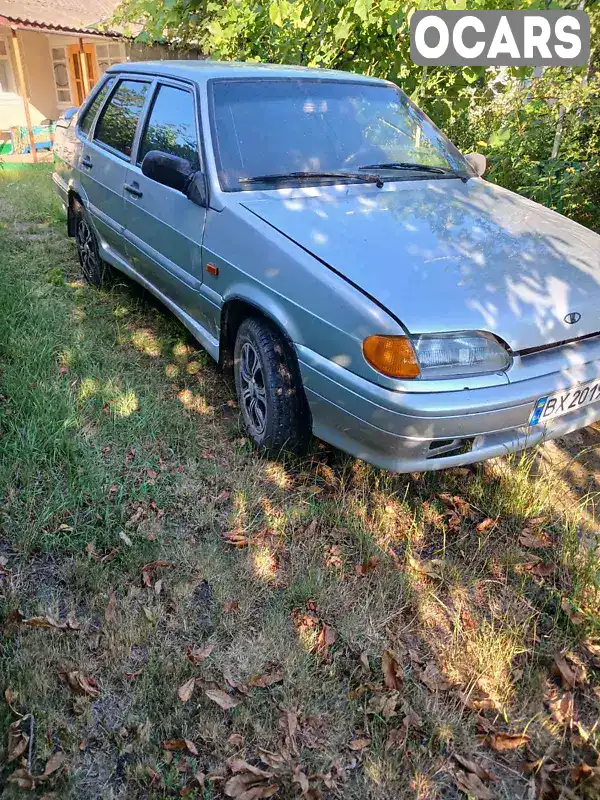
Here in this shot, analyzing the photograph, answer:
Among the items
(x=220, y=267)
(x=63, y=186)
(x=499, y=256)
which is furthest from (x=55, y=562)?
(x=63, y=186)

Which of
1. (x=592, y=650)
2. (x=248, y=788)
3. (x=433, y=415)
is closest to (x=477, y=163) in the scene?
(x=433, y=415)

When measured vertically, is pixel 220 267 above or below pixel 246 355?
above

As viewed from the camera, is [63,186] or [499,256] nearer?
[499,256]

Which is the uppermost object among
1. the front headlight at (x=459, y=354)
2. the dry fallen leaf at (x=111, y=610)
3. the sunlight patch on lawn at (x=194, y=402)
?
the front headlight at (x=459, y=354)

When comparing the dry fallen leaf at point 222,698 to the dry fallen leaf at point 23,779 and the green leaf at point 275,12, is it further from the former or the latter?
the green leaf at point 275,12

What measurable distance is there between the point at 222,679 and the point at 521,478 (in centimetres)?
161

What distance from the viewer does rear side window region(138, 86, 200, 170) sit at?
3.32 m

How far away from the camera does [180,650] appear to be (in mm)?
2131

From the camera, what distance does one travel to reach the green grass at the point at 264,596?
186cm

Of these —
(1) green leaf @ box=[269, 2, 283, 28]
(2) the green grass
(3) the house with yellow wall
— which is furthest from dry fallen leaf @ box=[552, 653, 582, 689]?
(3) the house with yellow wall

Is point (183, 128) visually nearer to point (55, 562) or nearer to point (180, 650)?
point (55, 562)

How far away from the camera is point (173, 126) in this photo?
11.7 feet

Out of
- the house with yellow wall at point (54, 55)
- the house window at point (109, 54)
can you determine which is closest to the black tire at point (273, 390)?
the house with yellow wall at point (54, 55)

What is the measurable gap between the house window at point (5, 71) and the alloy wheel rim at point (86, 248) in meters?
11.6
